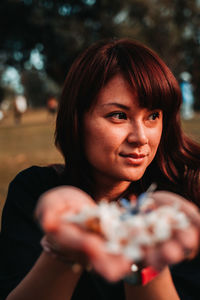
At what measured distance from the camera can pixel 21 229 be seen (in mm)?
2176

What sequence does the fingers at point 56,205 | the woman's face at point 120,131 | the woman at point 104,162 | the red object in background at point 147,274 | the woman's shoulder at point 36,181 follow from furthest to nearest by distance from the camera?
the woman's shoulder at point 36,181
the woman's face at point 120,131
the woman at point 104,162
the red object in background at point 147,274
the fingers at point 56,205

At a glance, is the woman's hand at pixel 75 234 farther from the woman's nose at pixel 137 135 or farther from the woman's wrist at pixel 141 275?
the woman's nose at pixel 137 135

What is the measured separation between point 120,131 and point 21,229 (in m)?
0.81

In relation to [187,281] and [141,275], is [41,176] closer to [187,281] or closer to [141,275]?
[141,275]

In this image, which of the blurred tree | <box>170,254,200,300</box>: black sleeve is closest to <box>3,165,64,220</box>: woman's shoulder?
<box>170,254,200,300</box>: black sleeve

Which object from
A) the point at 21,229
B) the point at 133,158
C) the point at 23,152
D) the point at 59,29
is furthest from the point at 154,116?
the point at 59,29

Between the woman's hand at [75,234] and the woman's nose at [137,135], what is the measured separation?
730 mm

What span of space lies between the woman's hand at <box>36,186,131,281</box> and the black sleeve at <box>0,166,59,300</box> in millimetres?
812

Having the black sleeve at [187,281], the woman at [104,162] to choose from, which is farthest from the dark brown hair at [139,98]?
the black sleeve at [187,281]

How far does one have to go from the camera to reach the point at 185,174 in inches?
101

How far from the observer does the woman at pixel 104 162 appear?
1892mm

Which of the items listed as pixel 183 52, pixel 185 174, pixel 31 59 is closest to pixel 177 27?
pixel 183 52

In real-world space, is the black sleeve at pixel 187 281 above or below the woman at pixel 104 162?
below

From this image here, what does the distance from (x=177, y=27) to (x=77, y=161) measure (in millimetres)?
30918
